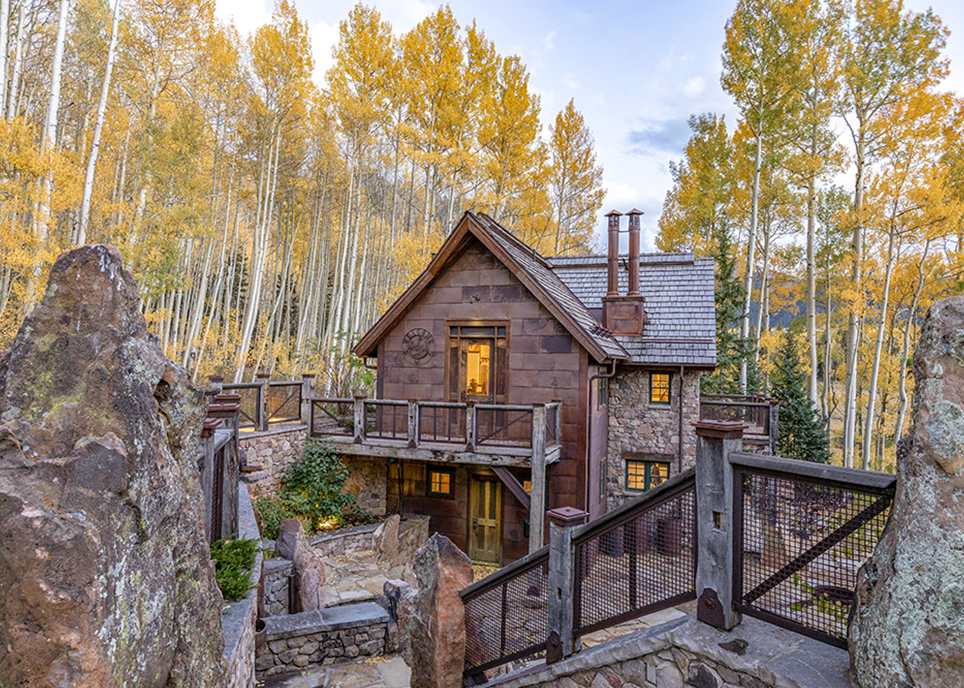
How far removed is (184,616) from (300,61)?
1808cm

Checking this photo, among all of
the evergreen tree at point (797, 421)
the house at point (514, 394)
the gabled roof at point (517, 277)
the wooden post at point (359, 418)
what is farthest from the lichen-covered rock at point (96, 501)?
the evergreen tree at point (797, 421)

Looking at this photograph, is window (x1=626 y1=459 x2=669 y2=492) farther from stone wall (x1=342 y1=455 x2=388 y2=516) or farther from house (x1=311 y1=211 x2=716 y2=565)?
stone wall (x1=342 y1=455 x2=388 y2=516)

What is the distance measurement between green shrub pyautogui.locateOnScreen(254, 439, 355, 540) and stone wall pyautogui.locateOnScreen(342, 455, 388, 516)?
26 centimetres

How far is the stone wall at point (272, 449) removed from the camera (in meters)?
9.81

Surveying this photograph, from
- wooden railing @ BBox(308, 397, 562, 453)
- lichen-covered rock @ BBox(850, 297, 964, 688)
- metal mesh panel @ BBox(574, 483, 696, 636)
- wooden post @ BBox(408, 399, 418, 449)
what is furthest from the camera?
wooden post @ BBox(408, 399, 418, 449)

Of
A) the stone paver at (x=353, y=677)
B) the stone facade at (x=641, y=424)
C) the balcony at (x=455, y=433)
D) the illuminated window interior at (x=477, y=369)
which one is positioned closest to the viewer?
the stone paver at (x=353, y=677)

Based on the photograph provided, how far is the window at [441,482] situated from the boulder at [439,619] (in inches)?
234

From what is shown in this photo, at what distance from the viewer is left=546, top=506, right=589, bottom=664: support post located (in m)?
3.84

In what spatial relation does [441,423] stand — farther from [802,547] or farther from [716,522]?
[802,547]

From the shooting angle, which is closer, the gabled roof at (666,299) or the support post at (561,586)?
the support post at (561,586)

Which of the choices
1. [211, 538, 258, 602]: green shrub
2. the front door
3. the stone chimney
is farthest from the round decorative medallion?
[211, 538, 258, 602]: green shrub

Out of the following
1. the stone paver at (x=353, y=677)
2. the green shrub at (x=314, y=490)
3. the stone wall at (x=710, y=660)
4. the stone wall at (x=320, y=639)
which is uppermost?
the stone wall at (x=710, y=660)

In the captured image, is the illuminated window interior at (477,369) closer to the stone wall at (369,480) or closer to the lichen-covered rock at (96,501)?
the stone wall at (369,480)

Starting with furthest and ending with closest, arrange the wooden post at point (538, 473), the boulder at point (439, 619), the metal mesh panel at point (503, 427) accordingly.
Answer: the metal mesh panel at point (503, 427), the wooden post at point (538, 473), the boulder at point (439, 619)
